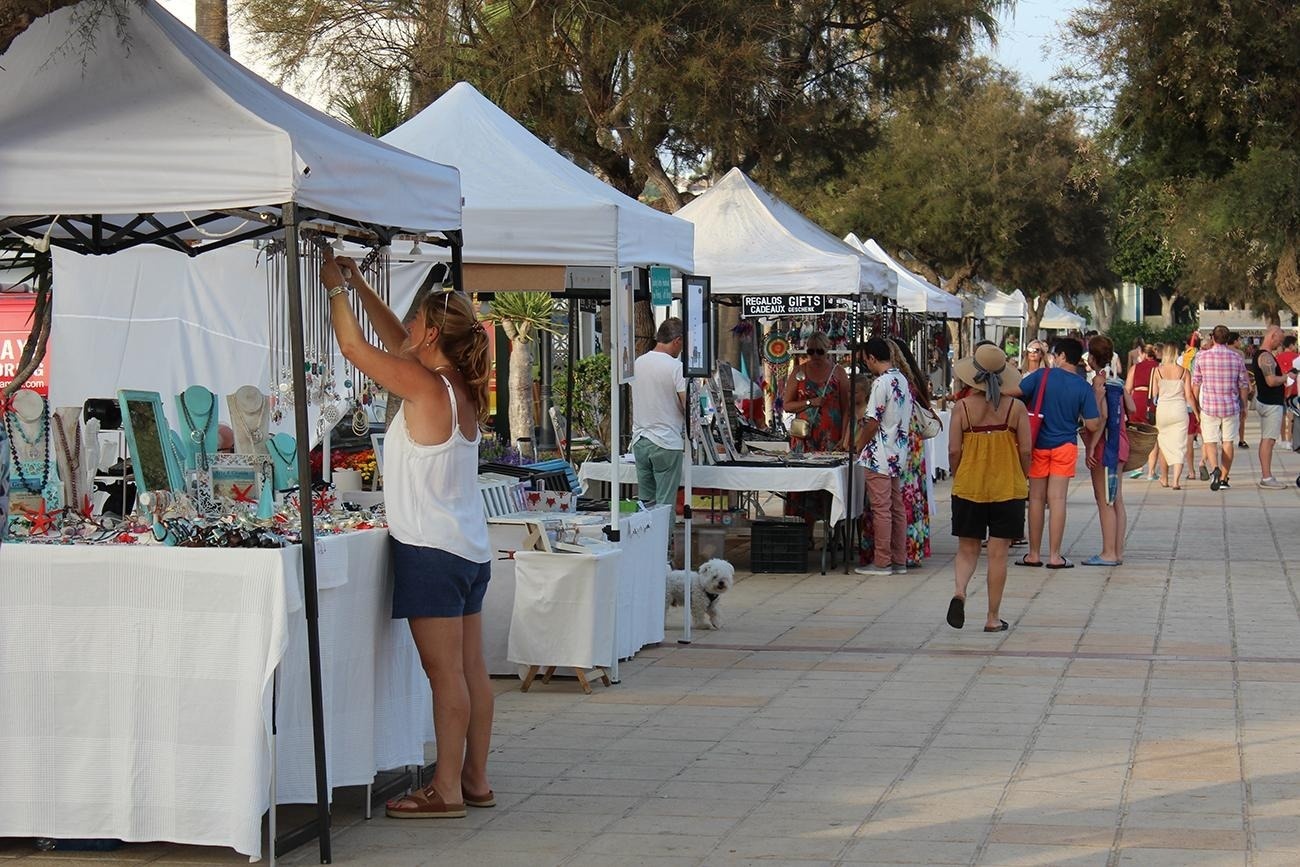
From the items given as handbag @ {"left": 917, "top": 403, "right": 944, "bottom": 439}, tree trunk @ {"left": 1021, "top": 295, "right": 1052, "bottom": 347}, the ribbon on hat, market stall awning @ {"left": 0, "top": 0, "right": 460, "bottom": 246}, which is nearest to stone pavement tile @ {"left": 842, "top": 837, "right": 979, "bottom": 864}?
market stall awning @ {"left": 0, "top": 0, "right": 460, "bottom": 246}

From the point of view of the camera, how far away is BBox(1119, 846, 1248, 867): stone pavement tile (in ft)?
17.5

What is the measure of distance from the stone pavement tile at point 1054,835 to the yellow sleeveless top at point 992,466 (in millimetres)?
4003

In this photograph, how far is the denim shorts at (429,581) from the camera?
225 inches

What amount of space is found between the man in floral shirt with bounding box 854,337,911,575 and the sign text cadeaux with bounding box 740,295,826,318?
132 centimetres

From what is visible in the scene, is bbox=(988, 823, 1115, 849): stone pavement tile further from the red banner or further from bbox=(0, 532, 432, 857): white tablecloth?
the red banner

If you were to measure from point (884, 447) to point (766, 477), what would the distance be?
95 centimetres

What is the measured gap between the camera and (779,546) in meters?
13.2

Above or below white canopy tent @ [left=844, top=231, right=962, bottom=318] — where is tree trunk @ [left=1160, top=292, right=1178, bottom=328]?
above

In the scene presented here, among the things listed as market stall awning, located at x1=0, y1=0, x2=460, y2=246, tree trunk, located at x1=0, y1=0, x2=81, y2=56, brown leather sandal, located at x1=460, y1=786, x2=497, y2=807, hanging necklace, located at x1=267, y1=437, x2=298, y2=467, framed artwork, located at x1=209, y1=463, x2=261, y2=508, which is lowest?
brown leather sandal, located at x1=460, y1=786, x2=497, y2=807

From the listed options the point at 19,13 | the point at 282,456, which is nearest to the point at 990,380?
the point at 282,456

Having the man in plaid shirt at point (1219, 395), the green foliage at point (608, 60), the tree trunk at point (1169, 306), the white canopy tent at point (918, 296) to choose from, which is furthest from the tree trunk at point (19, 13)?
the tree trunk at point (1169, 306)

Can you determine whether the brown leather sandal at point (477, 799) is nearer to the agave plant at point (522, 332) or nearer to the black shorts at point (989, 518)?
the black shorts at point (989, 518)

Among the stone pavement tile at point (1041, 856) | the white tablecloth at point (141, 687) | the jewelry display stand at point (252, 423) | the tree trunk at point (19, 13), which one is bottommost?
the stone pavement tile at point (1041, 856)

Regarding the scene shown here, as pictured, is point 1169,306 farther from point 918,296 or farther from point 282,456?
point 282,456
